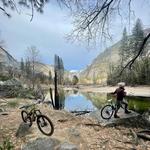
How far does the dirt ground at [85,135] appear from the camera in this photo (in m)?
12.0

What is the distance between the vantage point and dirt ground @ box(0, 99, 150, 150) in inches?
471

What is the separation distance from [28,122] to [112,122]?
12.8 feet

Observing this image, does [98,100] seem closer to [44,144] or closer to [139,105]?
[139,105]

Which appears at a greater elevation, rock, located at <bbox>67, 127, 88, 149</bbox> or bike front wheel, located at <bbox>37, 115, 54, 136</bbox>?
bike front wheel, located at <bbox>37, 115, 54, 136</bbox>

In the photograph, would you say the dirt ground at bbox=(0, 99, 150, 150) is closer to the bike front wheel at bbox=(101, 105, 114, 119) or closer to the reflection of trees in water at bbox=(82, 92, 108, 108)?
the bike front wheel at bbox=(101, 105, 114, 119)

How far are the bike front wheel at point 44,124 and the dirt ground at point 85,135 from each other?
19 centimetres

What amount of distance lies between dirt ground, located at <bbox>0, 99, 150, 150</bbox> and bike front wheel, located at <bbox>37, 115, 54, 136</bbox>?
0.19m

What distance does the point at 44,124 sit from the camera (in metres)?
13.0

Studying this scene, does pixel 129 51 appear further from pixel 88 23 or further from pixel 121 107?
pixel 88 23

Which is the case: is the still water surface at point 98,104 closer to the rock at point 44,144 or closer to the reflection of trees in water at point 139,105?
the reflection of trees in water at point 139,105

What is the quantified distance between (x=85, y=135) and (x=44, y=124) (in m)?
1.54

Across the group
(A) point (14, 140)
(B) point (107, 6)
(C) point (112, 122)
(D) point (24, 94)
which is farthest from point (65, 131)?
(D) point (24, 94)

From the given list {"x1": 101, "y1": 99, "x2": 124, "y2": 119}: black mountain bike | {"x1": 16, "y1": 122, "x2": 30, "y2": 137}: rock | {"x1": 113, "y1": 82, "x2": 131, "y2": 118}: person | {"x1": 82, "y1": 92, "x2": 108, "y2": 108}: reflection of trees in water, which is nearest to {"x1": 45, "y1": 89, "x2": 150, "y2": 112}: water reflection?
{"x1": 82, "y1": 92, "x2": 108, "y2": 108}: reflection of trees in water

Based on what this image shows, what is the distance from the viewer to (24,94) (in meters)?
39.2
